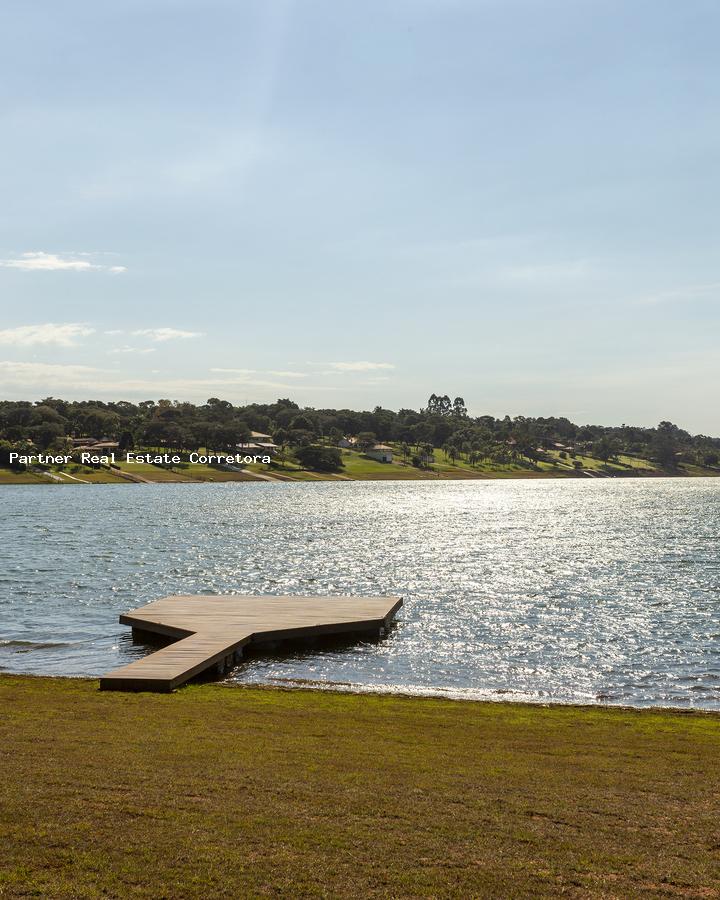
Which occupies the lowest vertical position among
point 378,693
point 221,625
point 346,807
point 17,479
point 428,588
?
point 17,479

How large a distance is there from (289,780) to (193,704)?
781 cm

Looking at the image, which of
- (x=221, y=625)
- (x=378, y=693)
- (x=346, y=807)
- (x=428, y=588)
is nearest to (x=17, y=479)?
(x=428, y=588)

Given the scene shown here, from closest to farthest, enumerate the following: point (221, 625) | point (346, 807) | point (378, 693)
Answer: point (346, 807) → point (378, 693) → point (221, 625)

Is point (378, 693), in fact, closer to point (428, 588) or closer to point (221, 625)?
point (221, 625)

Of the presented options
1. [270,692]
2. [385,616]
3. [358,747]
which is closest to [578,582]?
[385,616]

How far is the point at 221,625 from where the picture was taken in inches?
1216

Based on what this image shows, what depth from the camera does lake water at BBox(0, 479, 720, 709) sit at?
2636 cm

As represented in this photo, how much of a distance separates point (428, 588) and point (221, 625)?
20.1m

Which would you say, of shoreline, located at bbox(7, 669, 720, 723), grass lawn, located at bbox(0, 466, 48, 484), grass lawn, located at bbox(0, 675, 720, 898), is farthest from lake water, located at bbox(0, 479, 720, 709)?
grass lawn, located at bbox(0, 466, 48, 484)

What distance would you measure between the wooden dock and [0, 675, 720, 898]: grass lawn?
4.41 metres

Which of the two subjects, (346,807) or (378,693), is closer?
(346,807)

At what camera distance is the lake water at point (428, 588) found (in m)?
26.4

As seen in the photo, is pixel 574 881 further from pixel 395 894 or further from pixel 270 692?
pixel 270 692

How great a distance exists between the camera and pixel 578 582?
51531mm
